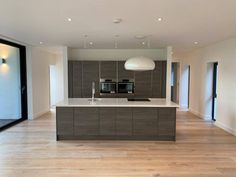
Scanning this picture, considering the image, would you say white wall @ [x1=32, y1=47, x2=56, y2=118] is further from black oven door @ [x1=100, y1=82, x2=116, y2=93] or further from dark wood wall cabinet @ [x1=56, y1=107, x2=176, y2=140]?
dark wood wall cabinet @ [x1=56, y1=107, x2=176, y2=140]

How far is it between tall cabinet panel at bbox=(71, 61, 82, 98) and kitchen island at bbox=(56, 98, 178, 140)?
2.55m

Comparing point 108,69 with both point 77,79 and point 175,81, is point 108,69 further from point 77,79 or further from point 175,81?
point 175,81

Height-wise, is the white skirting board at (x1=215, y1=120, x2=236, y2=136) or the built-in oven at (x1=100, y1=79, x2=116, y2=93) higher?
the built-in oven at (x1=100, y1=79, x2=116, y2=93)

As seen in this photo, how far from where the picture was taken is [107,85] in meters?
7.35

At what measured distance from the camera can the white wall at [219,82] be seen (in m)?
5.57

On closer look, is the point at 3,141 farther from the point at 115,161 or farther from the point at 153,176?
the point at 153,176

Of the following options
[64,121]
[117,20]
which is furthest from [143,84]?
[117,20]

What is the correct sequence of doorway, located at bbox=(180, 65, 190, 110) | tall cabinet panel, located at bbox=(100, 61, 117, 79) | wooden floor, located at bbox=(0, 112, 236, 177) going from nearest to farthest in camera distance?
wooden floor, located at bbox=(0, 112, 236, 177) < tall cabinet panel, located at bbox=(100, 61, 117, 79) < doorway, located at bbox=(180, 65, 190, 110)

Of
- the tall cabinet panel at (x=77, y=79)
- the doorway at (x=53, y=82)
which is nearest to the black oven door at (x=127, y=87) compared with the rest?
the tall cabinet panel at (x=77, y=79)

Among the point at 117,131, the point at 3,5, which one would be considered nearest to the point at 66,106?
the point at 117,131

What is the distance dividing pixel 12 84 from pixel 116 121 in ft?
13.1

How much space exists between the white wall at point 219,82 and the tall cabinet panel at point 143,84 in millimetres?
1932

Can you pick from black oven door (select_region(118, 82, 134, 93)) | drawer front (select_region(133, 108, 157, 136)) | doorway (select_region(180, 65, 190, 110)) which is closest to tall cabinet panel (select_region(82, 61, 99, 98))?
black oven door (select_region(118, 82, 134, 93))

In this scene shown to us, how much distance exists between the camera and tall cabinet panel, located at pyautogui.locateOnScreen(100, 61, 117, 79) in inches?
288
